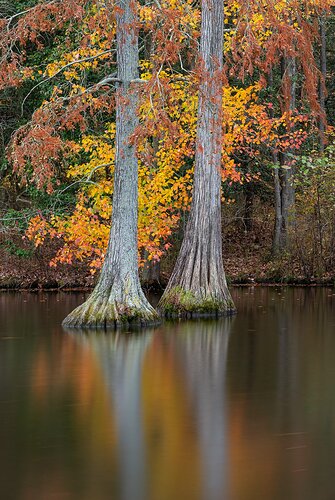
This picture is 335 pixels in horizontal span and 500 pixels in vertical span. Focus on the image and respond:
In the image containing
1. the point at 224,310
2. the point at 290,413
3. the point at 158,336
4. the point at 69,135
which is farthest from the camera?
Result: the point at 69,135

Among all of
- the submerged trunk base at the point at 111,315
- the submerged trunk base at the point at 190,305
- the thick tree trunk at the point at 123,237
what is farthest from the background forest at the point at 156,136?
the submerged trunk base at the point at 111,315

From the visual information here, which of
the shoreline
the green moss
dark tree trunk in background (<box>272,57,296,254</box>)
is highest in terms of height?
dark tree trunk in background (<box>272,57,296,254</box>)

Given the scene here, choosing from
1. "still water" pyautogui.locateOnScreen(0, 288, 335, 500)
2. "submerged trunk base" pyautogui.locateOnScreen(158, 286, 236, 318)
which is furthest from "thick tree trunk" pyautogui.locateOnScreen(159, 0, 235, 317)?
"still water" pyautogui.locateOnScreen(0, 288, 335, 500)

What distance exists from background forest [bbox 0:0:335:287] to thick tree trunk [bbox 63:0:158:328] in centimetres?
39

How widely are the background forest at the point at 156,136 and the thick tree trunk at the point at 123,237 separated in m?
0.39

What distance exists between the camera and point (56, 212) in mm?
23641

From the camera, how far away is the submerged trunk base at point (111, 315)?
17.5 m

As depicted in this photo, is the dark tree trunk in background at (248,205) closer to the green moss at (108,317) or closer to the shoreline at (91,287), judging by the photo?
the shoreline at (91,287)

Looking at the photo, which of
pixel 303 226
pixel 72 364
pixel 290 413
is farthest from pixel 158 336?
pixel 303 226

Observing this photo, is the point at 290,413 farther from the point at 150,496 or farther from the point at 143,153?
the point at 143,153

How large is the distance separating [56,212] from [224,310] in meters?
5.83

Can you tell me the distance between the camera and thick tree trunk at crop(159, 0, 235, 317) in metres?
19.6

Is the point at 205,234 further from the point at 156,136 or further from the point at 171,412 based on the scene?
the point at 171,412

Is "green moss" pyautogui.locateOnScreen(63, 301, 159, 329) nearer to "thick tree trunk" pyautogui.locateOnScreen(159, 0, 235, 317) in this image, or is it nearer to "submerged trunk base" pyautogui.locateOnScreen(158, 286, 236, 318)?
"submerged trunk base" pyautogui.locateOnScreen(158, 286, 236, 318)
